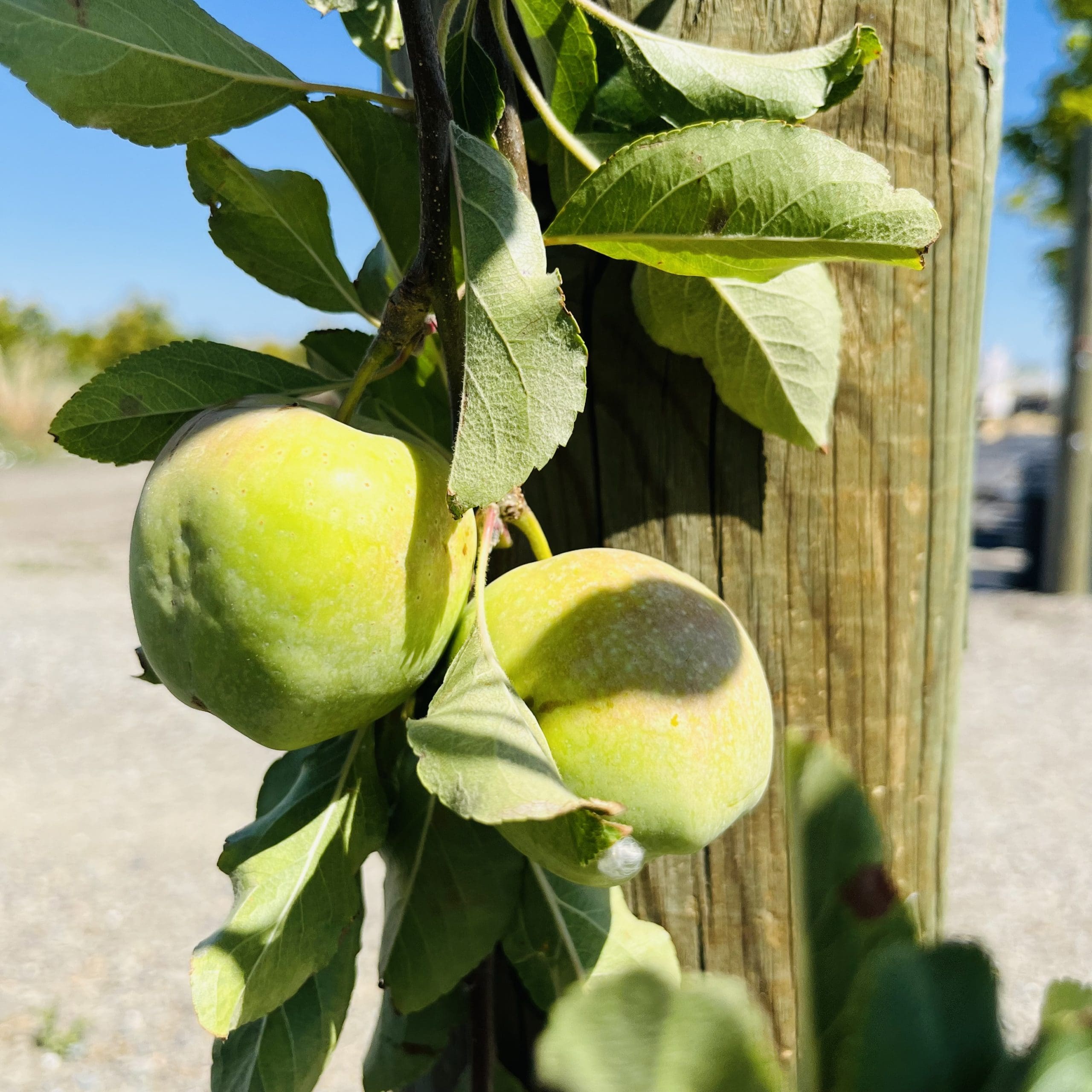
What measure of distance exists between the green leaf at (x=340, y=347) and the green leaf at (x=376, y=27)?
0.22 metres

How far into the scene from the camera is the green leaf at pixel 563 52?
0.75 metres

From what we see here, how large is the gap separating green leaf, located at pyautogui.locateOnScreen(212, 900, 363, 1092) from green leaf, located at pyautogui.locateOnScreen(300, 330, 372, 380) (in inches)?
18.8

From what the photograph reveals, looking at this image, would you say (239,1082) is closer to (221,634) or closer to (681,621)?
(221,634)

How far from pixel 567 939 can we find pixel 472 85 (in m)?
0.72

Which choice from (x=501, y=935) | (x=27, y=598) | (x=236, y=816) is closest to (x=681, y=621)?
(x=501, y=935)

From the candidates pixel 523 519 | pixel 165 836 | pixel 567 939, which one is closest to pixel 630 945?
pixel 567 939

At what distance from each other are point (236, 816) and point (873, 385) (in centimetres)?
349

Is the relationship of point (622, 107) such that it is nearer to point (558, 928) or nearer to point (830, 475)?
point (830, 475)

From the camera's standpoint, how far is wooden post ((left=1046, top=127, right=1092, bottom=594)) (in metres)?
5.39

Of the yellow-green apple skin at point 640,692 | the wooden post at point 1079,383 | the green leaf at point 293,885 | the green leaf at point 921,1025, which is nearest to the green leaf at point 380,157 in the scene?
the yellow-green apple skin at point 640,692

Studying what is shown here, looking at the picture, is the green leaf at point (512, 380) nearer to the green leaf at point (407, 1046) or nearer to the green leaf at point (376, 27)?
the green leaf at point (376, 27)

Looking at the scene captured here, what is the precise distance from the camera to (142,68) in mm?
645

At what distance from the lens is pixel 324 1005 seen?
804 millimetres

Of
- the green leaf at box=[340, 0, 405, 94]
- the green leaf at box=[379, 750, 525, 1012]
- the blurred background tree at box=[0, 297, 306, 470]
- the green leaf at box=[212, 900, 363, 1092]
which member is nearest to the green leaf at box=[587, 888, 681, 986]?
the green leaf at box=[379, 750, 525, 1012]
